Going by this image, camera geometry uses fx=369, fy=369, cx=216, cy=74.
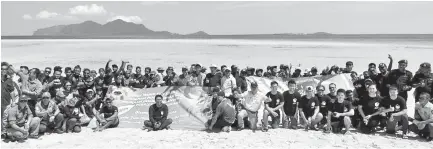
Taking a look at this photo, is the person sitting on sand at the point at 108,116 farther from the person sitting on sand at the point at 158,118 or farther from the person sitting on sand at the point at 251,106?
the person sitting on sand at the point at 251,106

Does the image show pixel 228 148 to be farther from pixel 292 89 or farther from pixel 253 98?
pixel 292 89

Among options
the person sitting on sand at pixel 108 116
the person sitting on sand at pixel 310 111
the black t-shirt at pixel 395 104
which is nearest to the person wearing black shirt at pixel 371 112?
the black t-shirt at pixel 395 104

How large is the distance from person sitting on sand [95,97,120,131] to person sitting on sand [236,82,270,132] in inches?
130

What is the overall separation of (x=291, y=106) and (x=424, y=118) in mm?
3166

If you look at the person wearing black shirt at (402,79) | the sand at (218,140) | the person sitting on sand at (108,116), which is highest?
the person wearing black shirt at (402,79)

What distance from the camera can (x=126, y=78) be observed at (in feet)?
39.6

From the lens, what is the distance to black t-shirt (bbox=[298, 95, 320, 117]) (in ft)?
31.6

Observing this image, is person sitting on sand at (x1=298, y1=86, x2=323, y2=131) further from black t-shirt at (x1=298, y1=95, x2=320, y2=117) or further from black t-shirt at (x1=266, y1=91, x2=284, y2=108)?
black t-shirt at (x1=266, y1=91, x2=284, y2=108)

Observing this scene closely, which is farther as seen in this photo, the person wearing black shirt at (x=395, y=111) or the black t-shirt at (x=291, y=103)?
the black t-shirt at (x=291, y=103)

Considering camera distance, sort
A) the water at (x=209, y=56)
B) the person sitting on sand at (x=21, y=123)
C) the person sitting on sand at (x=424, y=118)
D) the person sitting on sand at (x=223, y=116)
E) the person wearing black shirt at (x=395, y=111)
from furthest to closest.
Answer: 1. the water at (x=209, y=56)
2. the person sitting on sand at (x=223, y=116)
3. the person wearing black shirt at (x=395, y=111)
4. the person sitting on sand at (x=424, y=118)
5. the person sitting on sand at (x=21, y=123)

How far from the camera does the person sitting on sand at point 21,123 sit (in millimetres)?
8375

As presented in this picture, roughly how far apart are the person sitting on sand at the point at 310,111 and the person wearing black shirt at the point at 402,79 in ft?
8.21

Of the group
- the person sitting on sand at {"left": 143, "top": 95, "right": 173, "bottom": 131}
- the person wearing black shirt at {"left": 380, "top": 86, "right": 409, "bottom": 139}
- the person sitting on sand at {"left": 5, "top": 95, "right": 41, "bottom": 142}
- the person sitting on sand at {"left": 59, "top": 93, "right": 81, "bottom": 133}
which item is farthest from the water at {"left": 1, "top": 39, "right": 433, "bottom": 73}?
the person sitting on sand at {"left": 5, "top": 95, "right": 41, "bottom": 142}

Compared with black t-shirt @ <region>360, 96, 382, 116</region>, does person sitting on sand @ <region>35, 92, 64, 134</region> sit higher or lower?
lower
